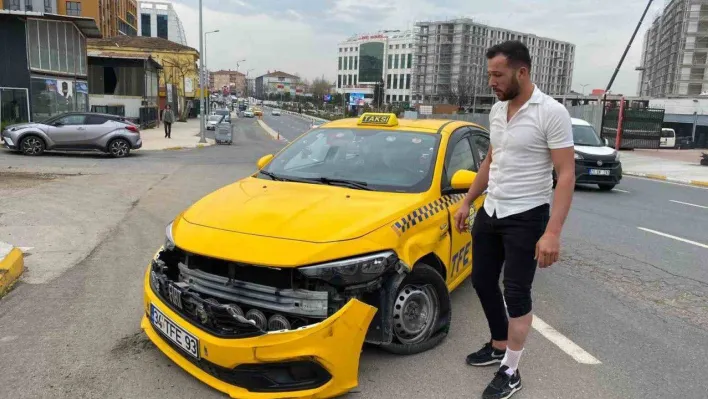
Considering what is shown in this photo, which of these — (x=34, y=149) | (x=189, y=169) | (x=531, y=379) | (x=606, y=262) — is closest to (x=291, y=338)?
(x=531, y=379)

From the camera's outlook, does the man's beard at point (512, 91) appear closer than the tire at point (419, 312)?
Yes

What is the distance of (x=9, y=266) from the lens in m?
4.95

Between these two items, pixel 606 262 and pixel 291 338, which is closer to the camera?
pixel 291 338

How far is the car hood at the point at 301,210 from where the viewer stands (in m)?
3.14

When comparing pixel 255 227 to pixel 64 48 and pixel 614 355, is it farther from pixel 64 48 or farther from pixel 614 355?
pixel 64 48

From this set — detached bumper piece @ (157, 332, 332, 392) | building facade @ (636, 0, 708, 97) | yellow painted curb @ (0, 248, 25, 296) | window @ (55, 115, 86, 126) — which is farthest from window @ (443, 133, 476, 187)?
building facade @ (636, 0, 708, 97)

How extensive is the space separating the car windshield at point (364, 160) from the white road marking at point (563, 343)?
1531mm

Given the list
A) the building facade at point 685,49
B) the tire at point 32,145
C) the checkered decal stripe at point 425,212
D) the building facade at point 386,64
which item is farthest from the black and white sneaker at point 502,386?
the building facade at point 386,64

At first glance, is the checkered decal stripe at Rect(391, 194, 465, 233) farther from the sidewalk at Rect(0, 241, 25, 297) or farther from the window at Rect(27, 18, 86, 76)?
the window at Rect(27, 18, 86, 76)

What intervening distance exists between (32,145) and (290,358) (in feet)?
58.4

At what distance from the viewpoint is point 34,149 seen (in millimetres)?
17250

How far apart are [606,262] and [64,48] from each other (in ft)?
88.7

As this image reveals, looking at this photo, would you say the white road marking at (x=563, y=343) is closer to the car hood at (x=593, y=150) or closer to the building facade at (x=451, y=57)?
the car hood at (x=593, y=150)

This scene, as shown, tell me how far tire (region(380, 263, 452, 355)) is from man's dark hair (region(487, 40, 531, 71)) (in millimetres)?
1406
